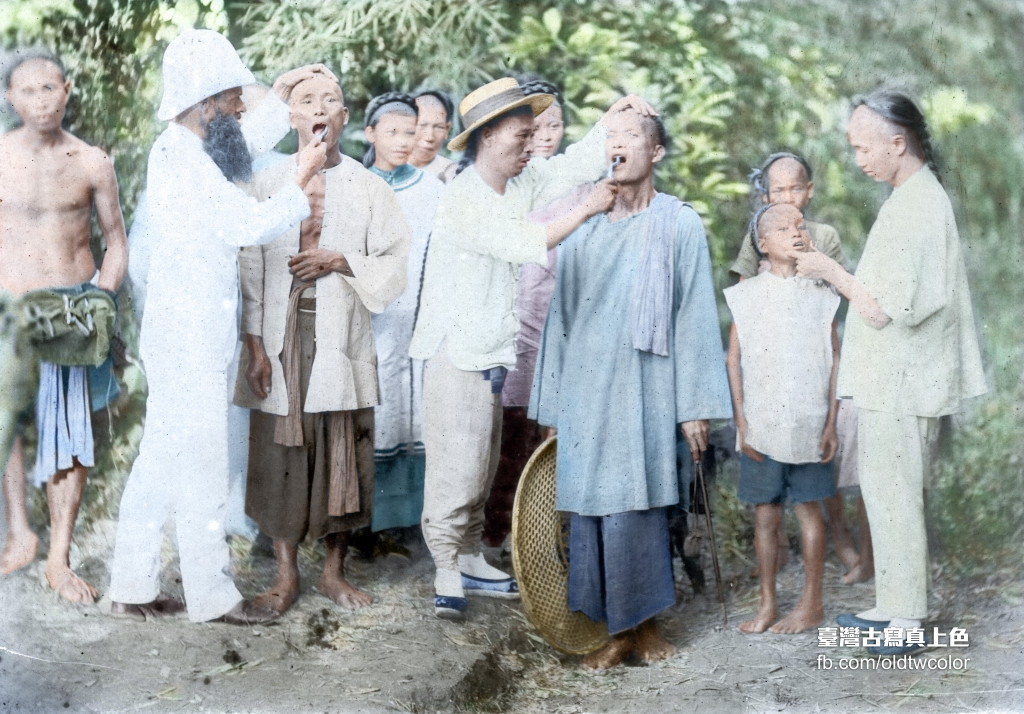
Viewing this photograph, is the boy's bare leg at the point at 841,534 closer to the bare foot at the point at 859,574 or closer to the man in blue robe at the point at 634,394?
the bare foot at the point at 859,574

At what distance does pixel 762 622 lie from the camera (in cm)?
500

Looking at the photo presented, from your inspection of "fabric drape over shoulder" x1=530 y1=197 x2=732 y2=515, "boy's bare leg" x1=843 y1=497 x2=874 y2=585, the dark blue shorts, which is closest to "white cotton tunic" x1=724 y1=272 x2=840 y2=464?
the dark blue shorts

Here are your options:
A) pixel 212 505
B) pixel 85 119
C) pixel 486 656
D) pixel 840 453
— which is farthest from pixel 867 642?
pixel 85 119

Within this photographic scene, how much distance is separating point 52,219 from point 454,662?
241 centimetres

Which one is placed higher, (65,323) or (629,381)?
(65,323)

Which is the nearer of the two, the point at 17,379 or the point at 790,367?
the point at 790,367

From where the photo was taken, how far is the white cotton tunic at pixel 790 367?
4.91 metres

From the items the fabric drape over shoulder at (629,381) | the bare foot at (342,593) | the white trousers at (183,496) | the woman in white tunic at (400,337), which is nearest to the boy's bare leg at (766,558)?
the fabric drape over shoulder at (629,381)

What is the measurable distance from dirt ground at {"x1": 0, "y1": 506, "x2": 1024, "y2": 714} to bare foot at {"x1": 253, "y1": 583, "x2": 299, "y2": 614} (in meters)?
0.04

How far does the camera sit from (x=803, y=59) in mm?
5023

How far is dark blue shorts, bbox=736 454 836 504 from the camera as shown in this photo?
4.93m

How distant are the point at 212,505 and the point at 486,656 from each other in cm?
125

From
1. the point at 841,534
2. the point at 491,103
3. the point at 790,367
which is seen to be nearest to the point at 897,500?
the point at 841,534

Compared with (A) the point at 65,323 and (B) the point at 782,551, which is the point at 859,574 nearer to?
(B) the point at 782,551
